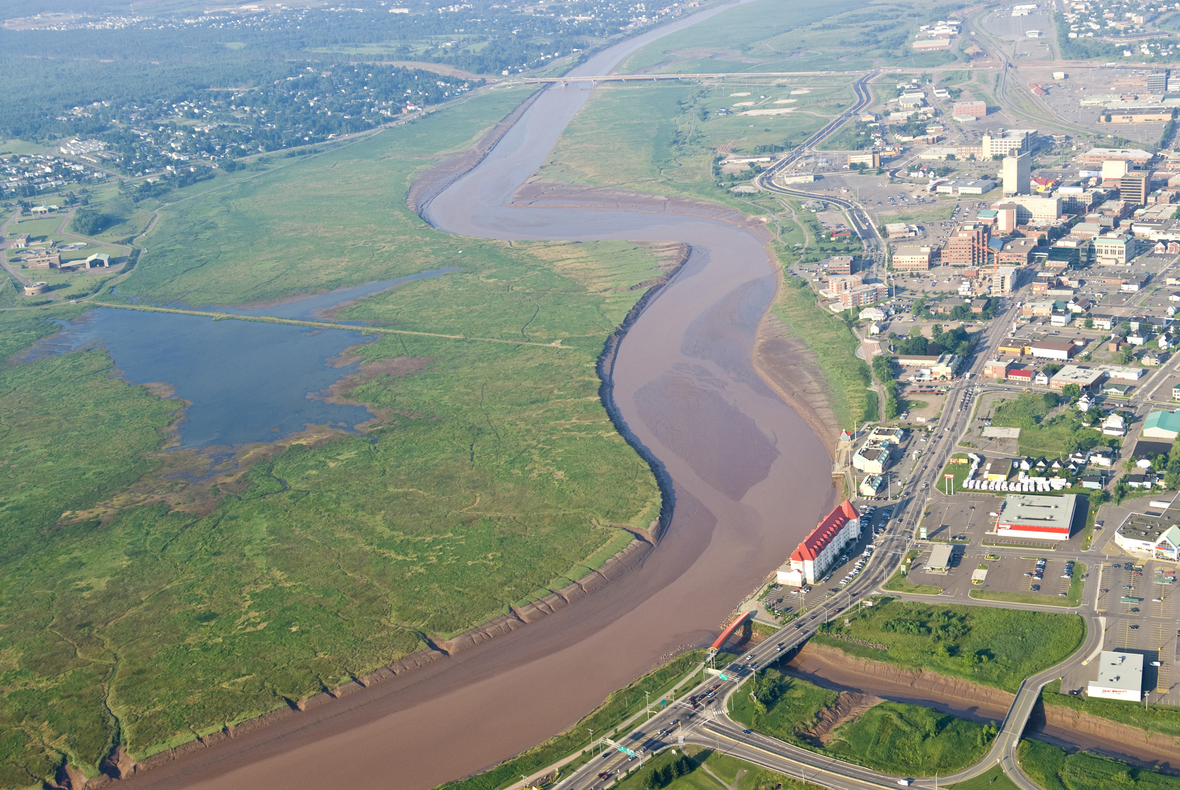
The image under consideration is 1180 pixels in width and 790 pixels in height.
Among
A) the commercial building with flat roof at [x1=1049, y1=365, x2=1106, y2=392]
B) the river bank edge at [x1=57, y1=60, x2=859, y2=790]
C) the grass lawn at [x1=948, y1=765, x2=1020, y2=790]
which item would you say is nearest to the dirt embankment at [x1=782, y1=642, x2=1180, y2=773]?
the grass lawn at [x1=948, y1=765, x2=1020, y2=790]

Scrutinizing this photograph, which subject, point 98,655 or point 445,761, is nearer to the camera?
point 445,761

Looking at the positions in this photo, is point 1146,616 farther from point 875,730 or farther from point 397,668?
point 397,668

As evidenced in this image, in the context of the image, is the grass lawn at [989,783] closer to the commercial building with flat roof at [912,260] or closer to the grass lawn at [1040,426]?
the grass lawn at [1040,426]

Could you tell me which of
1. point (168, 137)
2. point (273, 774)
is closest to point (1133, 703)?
point (273, 774)

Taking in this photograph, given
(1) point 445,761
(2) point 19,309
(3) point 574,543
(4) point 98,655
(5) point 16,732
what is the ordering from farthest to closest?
(2) point 19,309 < (3) point 574,543 < (4) point 98,655 < (5) point 16,732 < (1) point 445,761

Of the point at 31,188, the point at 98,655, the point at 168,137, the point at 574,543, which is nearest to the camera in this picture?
the point at 98,655

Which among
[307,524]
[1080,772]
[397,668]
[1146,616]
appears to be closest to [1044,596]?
[1146,616]

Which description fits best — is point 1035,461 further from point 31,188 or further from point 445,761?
point 31,188
